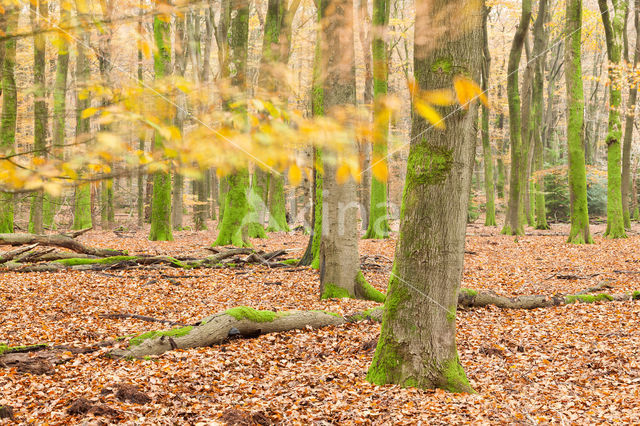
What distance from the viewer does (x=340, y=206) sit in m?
6.61

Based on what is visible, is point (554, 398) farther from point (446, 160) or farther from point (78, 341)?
point (78, 341)

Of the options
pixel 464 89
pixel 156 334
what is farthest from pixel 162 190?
pixel 464 89

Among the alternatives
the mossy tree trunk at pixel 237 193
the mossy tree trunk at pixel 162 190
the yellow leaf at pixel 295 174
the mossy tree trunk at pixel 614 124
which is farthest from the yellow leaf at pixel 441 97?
the mossy tree trunk at pixel 614 124

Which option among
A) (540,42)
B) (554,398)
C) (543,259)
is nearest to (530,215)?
(540,42)

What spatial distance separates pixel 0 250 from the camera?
9.06 metres

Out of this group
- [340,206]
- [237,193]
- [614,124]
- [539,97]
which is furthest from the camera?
[539,97]

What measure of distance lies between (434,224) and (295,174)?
168cm

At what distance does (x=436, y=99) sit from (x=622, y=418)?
8.70ft

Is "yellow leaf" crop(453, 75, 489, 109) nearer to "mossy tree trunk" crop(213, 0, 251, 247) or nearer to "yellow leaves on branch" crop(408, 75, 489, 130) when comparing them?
"yellow leaves on branch" crop(408, 75, 489, 130)

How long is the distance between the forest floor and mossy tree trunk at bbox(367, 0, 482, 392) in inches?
8.9

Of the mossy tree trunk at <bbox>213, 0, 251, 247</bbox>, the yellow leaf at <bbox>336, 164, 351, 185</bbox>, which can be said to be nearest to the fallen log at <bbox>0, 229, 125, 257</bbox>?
the mossy tree trunk at <bbox>213, 0, 251, 247</bbox>

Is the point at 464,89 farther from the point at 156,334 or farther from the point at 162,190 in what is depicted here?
the point at 162,190

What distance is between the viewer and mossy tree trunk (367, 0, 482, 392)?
11.2ft

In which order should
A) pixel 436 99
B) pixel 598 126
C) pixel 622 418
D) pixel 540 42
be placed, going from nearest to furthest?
1. pixel 622 418
2. pixel 436 99
3. pixel 540 42
4. pixel 598 126
